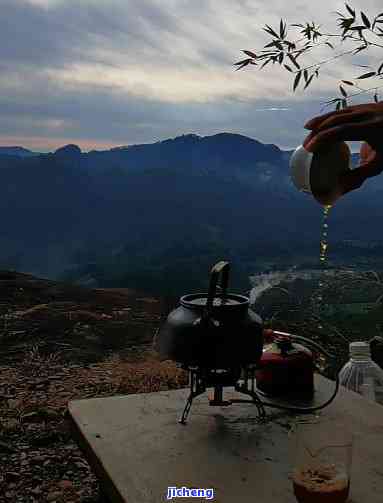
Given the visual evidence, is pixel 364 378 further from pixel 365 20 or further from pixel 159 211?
pixel 159 211

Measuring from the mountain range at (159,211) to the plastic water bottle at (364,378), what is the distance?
22.1m

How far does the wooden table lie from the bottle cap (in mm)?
810

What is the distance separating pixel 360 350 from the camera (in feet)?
11.6

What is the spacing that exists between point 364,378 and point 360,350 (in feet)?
0.85

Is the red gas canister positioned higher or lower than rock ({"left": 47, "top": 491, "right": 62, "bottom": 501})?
higher

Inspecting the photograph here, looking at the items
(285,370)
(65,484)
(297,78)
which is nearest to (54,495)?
(65,484)

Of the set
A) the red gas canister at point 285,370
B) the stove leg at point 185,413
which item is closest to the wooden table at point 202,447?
the stove leg at point 185,413

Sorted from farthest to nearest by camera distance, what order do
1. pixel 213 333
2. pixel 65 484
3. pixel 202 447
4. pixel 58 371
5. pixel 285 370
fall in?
pixel 58 371 → pixel 65 484 → pixel 285 370 → pixel 213 333 → pixel 202 447

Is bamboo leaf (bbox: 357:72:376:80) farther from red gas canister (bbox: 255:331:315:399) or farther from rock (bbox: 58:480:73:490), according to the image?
rock (bbox: 58:480:73:490)

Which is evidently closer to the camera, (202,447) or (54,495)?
(202,447)

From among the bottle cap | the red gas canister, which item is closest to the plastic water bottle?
the bottle cap

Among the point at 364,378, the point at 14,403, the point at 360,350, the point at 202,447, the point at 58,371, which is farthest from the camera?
the point at 58,371

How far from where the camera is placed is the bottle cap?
11.4 feet

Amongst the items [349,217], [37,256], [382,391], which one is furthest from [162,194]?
[382,391]
